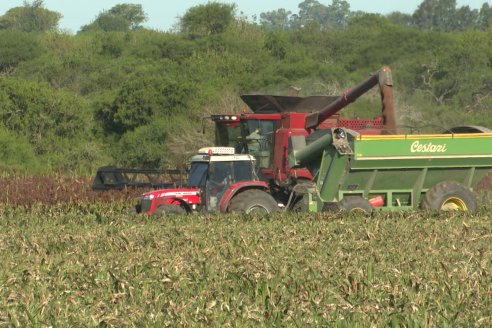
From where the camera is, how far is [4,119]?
4891 cm

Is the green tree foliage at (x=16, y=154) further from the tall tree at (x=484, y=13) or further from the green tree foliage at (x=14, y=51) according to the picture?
the tall tree at (x=484, y=13)

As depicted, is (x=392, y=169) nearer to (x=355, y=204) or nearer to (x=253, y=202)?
(x=355, y=204)

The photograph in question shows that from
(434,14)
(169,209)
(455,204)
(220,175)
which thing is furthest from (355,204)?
(434,14)

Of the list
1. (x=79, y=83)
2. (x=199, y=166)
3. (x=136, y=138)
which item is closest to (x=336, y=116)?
(x=199, y=166)

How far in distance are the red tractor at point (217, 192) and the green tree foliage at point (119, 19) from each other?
116 meters

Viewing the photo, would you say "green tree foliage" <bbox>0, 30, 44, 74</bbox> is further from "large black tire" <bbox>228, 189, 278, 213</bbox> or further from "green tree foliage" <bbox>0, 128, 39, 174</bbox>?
"large black tire" <bbox>228, 189, 278, 213</bbox>

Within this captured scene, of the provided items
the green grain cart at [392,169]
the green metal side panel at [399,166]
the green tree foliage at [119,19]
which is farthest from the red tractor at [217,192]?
the green tree foliage at [119,19]

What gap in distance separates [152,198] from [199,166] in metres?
1.01

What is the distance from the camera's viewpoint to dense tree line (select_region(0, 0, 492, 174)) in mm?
45656

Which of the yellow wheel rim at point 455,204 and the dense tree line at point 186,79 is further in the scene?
the dense tree line at point 186,79

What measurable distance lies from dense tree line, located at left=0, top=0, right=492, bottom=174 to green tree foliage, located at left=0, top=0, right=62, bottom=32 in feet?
163

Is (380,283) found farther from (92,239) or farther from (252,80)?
(252,80)

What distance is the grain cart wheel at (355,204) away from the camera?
17906 mm

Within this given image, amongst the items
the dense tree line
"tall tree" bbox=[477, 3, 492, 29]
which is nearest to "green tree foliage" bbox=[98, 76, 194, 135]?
the dense tree line
